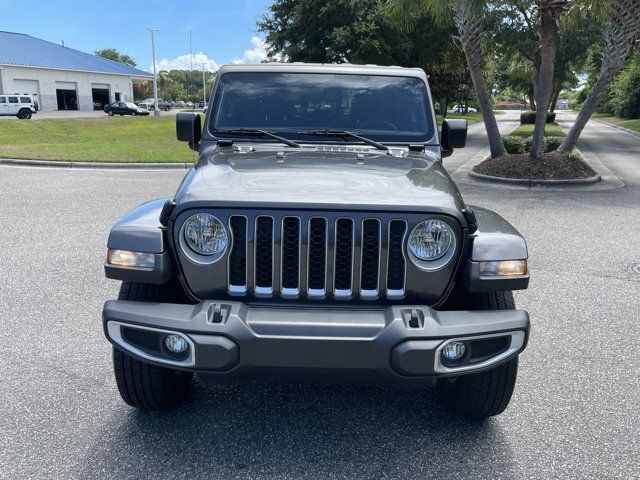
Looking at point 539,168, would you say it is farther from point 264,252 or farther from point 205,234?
point 205,234

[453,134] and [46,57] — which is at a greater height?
[46,57]

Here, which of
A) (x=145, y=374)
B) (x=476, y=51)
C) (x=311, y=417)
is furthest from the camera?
(x=476, y=51)

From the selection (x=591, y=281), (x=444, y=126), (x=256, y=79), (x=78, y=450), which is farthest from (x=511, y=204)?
(x=78, y=450)

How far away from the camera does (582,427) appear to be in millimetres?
3080

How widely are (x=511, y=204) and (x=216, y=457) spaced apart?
318 inches

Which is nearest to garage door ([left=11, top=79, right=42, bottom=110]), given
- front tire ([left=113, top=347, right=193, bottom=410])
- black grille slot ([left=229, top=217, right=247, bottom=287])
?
front tire ([left=113, top=347, right=193, bottom=410])

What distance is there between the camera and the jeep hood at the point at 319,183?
8.38ft

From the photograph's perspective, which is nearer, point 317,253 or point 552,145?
point 317,253

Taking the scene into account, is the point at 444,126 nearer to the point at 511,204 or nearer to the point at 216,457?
the point at 216,457

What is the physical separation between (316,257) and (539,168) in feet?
35.8

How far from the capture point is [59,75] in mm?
50500

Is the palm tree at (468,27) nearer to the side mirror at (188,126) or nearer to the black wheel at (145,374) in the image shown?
the side mirror at (188,126)

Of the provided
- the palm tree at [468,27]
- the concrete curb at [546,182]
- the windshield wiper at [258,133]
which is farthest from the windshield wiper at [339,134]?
the palm tree at [468,27]

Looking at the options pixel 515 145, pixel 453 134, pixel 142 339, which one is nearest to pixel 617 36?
pixel 515 145
